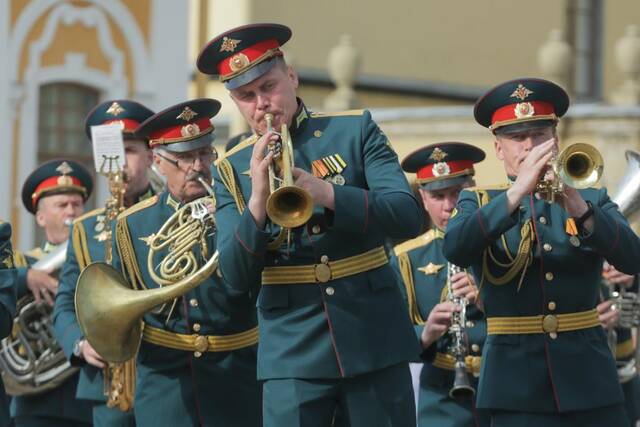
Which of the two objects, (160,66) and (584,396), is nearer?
(584,396)

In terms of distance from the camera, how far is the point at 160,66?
72.7 feet

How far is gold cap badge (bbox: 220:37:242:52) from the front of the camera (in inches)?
316

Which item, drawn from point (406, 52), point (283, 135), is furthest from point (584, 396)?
point (406, 52)

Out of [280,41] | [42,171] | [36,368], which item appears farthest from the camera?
[42,171]

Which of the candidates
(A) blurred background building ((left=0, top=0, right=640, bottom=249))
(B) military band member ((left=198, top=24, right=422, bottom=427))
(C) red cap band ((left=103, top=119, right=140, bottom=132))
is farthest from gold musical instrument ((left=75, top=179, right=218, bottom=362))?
(A) blurred background building ((left=0, top=0, right=640, bottom=249))

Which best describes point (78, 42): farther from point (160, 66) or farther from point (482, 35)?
point (482, 35)

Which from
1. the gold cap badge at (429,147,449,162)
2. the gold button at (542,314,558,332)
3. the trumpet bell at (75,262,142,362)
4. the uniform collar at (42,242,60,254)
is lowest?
the uniform collar at (42,242,60,254)

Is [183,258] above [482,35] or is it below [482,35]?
above

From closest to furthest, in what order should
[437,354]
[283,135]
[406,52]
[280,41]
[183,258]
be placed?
[283,135]
[280,41]
[183,258]
[437,354]
[406,52]

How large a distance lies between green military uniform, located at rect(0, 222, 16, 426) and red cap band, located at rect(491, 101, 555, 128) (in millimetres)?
2147

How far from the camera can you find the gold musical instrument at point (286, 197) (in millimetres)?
7449

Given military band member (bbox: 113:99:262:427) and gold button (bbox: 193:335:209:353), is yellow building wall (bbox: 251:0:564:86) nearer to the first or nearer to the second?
military band member (bbox: 113:99:262:427)

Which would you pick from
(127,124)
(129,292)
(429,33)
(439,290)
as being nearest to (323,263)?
(129,292)

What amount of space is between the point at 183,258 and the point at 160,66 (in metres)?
13.2
